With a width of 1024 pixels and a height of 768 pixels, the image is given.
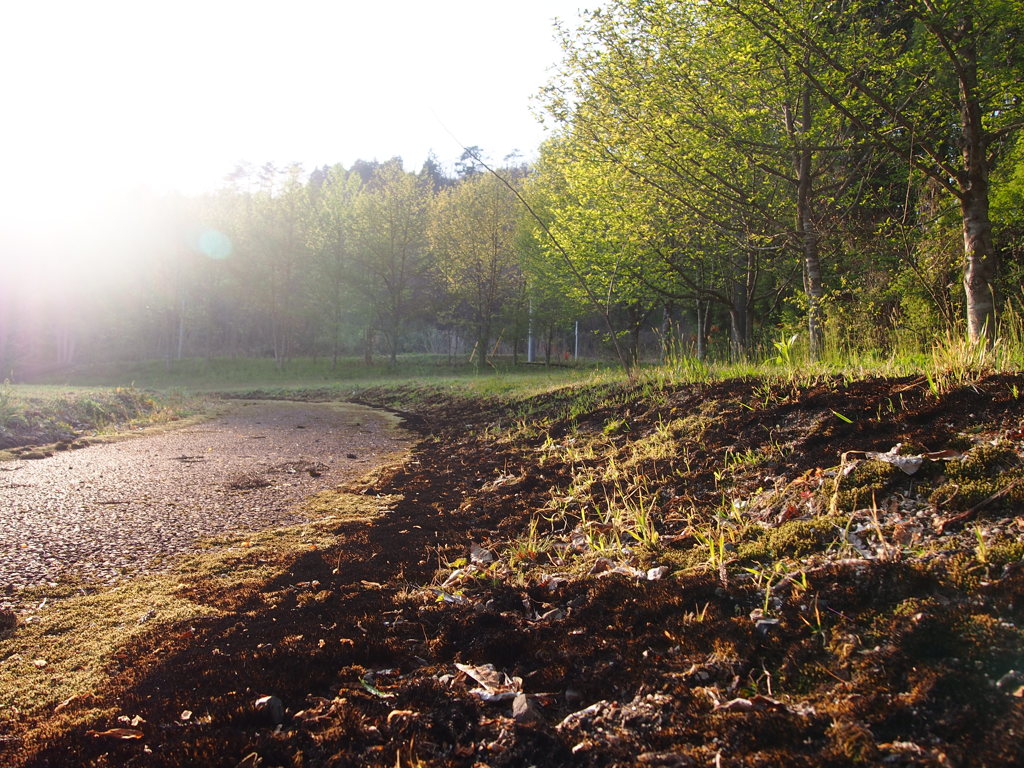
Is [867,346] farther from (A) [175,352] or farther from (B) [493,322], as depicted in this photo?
(A) [175,352]

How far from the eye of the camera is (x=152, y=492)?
5719 mm

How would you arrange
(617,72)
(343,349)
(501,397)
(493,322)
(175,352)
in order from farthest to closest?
(343,349), (175,352), (493,322), (501,397), (617,72)

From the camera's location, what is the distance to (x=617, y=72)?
28.0 feet

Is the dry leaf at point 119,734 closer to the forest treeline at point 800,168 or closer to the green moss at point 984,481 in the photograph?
the green moss at point 984,481

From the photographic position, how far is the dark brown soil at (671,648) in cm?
153

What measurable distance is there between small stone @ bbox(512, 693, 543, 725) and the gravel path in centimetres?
290

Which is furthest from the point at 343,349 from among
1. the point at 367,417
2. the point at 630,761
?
the point at 630,761

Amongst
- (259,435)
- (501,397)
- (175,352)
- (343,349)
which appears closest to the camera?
(259,435)

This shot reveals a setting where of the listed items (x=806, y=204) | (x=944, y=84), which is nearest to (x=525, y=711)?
(x=806, y=204)

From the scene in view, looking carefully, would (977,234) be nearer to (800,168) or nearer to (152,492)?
(800,168)

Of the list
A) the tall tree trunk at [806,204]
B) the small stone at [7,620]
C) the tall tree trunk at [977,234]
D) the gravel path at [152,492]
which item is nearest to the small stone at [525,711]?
the small stone at [7,620]

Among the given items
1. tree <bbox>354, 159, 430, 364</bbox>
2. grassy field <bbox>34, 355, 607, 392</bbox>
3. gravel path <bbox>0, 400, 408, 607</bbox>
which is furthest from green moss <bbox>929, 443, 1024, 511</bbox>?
tree <bbox>354, 159, 430, 364</bbox>

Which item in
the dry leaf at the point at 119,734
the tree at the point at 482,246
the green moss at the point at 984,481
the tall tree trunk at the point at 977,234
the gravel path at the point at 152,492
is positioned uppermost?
the tree at the point at 482,246

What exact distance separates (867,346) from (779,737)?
6.76m
